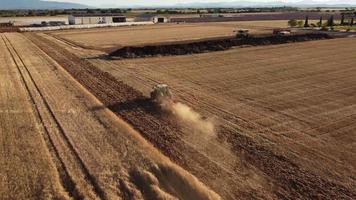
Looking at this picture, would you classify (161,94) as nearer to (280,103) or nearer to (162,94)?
(162,94)

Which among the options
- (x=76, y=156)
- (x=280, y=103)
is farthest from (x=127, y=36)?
(x=76, y=156)

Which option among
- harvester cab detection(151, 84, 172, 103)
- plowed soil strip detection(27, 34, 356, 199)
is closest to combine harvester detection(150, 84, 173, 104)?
harvester cab detection(151, 84, 172, 103)

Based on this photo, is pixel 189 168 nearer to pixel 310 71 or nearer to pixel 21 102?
pixel 21 102

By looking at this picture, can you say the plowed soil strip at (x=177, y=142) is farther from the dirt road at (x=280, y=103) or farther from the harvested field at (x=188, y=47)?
the harvested field at (x=188, y=47)

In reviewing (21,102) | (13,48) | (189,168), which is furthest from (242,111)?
(13,48)

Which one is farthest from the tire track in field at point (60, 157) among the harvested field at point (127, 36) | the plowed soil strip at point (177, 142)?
the harvested field at point (127, 36)

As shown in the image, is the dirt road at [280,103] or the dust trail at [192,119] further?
the dust trail at [192,119]
